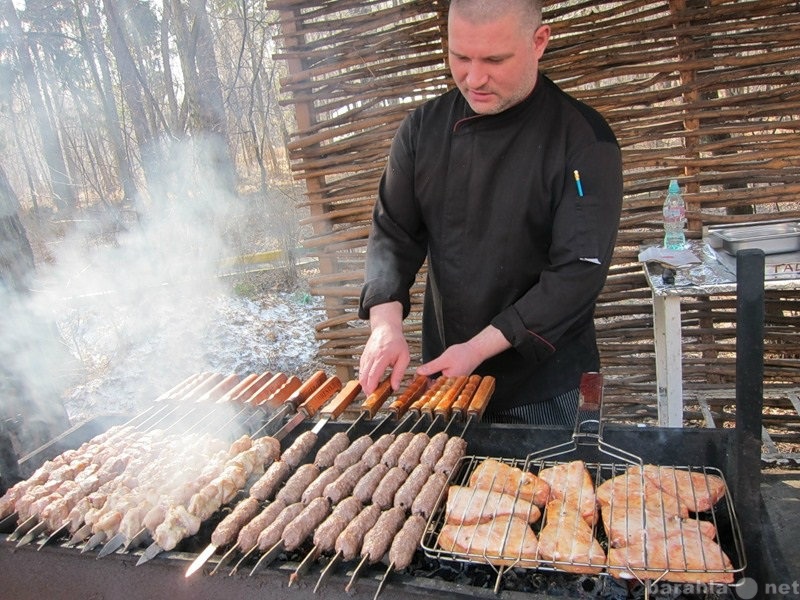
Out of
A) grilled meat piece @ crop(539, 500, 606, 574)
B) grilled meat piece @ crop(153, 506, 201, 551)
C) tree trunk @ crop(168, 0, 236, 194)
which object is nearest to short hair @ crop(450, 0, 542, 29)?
grilled meat piece @ crop(539, 500, 606, 574)

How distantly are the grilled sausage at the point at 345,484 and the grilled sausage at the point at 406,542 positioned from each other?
34 cm

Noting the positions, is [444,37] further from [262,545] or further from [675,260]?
[262,545]

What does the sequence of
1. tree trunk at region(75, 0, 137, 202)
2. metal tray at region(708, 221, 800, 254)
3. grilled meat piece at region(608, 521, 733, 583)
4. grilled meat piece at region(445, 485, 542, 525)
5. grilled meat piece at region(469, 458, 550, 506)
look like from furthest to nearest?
tree trunk at region(75, 0, 137, 202) < metal tray at region(708, 221, 800, 254) < grilled meat piece at region(469, 458, 550, 506) < grilled meat piece at region(445, 485, 542, 525) < grilled meat piece at region(608, 521, 733, 583)

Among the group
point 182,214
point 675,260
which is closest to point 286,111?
point 182,214

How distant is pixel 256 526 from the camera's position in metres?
2.07

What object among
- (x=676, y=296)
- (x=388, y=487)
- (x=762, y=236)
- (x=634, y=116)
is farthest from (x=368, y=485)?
(x=634, y=116)

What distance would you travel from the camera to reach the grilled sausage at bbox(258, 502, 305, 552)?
200cm

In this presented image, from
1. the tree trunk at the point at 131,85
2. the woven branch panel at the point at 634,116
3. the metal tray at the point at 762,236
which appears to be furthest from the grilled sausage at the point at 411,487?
the tree trunk at the point at 131,85

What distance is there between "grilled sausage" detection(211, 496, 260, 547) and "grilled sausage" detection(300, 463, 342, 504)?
18cm

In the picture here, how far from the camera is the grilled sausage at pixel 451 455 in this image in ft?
7.45

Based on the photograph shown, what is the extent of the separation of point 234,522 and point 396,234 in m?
1.60

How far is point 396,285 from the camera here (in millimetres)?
3039

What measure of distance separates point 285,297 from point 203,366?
247 centimetres

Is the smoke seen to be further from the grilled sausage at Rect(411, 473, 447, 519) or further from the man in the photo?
the grilled sausage at Rect(411, 473, 447, 519)
